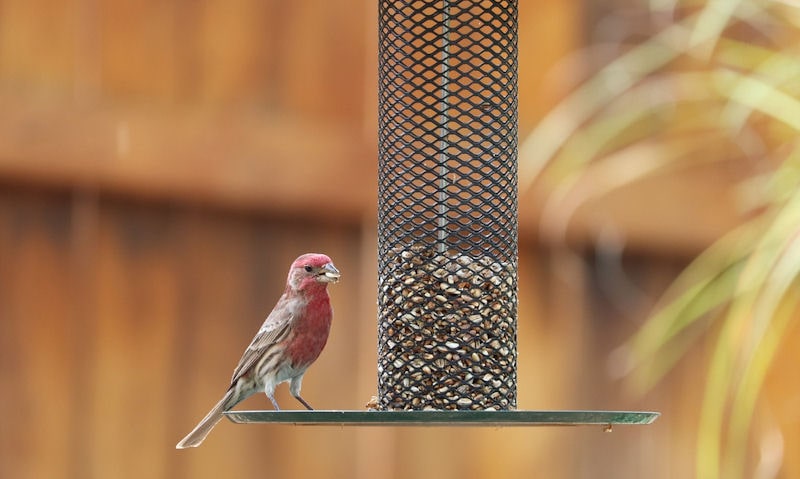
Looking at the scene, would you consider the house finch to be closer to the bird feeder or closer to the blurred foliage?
the bird feeder

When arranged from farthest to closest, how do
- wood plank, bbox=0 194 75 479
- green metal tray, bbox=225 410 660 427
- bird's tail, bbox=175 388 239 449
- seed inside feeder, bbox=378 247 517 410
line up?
1. wood plank, bbox=0 194 75 479
2. bird's tail, bbox=175 388 239 449
3. seed inside feeder, bbox=378 247 517 410
4. green metal tray, bbox=225 410 660 427

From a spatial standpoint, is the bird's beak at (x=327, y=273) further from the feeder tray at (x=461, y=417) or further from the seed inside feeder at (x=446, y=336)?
the feeder tray at (x=461, y=417)

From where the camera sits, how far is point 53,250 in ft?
13.5

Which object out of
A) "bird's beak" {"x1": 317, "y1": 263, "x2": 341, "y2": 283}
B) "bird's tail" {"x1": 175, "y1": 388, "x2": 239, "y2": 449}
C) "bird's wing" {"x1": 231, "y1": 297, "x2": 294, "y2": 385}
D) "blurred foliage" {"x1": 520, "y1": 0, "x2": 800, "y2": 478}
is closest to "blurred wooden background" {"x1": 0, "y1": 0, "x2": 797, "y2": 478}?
"blurred foliage" {"x1": 520, "y1": 0, "x2": 800, "y2": 478}

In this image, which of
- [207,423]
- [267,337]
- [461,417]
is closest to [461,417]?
[461,417]

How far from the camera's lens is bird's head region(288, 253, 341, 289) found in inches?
139

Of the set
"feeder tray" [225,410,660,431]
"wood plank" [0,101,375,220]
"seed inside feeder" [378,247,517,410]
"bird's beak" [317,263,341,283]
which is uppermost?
"wood plank" [0,101,375,220]

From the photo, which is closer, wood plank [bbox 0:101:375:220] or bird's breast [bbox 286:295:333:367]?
bird's breast [bbox 286:295:333:367]

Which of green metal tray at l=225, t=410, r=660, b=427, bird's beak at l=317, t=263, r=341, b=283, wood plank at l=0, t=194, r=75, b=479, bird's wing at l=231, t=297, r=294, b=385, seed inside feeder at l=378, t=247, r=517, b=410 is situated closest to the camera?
green metal tray at l=225, t=410, r=660, b=427

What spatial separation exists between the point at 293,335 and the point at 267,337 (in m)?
0.08

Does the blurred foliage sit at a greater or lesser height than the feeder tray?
greater

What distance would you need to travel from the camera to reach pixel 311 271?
3.57 metres

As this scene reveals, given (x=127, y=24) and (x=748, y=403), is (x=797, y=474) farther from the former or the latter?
(x=127, y=24)

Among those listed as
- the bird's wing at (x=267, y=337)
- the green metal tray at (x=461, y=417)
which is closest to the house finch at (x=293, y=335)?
the bird's wing at (x=267, y=337)
